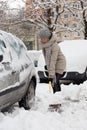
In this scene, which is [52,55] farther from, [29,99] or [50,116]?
[50,116]

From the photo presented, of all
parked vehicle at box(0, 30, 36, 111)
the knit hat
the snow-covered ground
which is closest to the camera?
the snow-covered ground

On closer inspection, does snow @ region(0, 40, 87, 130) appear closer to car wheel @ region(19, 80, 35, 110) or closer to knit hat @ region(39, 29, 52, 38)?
car wheel @ region(19, 80, 35, 110)

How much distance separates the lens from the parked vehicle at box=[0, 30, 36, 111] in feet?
24.5

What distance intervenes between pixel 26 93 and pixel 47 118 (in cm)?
182

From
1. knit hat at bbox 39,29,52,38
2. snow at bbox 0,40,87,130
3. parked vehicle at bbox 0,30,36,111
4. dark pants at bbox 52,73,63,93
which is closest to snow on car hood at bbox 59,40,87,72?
snow at bbox 0,40,87,130

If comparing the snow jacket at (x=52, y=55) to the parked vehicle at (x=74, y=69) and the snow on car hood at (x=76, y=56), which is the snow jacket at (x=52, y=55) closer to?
the parked vehicle at (x=74, y=69)

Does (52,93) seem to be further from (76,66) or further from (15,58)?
(76,66)

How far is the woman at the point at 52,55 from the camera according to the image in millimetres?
9204

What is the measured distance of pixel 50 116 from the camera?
7.62 meters

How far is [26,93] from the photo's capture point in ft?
29.9

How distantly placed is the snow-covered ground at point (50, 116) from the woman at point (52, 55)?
0.57 meters

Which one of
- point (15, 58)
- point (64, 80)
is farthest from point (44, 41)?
point (64, 80)

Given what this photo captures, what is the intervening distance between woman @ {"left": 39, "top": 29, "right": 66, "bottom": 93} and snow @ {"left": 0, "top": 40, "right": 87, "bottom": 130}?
1.86ft

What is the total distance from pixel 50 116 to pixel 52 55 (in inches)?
82.9
